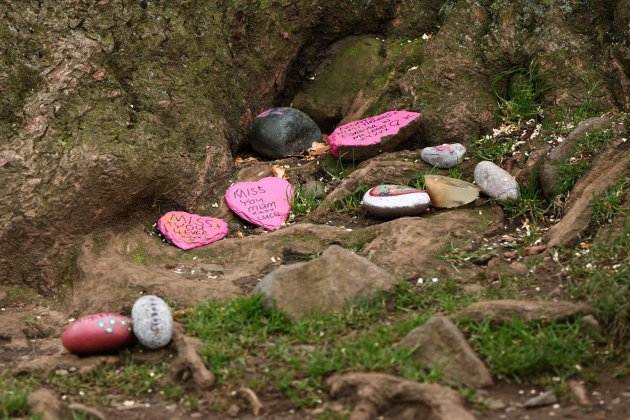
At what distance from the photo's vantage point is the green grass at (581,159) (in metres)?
5.64

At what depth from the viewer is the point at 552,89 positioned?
630 centimetres

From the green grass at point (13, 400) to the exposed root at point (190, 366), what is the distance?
0.59 metres

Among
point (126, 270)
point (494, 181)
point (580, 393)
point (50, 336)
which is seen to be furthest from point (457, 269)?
point (50, 336)

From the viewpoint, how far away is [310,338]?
180 inches

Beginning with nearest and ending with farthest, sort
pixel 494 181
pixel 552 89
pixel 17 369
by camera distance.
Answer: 1. pixel 17 369
2. pixel 494 181
3. pixel 552 89

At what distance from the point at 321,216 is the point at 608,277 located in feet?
5.96

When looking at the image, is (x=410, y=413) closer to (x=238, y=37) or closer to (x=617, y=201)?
(x=617, y=201)

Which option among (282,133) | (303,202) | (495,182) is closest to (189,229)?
(303,202)

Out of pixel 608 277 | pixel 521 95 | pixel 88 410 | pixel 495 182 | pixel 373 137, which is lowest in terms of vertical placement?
pixel 88 410

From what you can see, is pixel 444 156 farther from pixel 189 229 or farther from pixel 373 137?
pixel 189 229

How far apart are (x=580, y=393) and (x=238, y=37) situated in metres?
3.33

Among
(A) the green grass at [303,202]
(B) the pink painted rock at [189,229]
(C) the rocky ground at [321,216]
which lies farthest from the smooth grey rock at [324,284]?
(A) the green grass at [303,202]

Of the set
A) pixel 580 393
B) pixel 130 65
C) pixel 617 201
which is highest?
pixel 130 65

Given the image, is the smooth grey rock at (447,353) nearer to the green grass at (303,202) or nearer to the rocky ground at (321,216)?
the rocky ground at (321,216)
